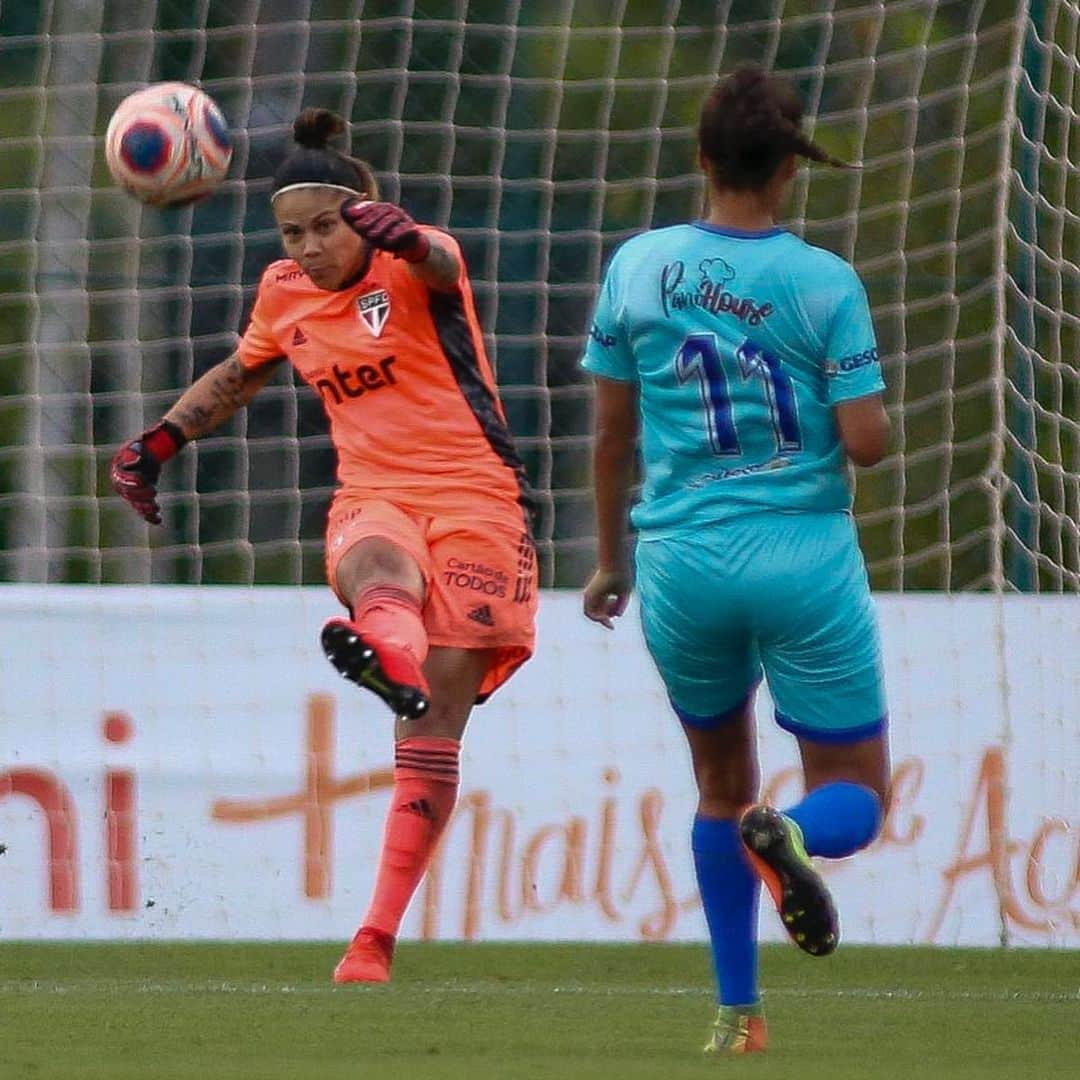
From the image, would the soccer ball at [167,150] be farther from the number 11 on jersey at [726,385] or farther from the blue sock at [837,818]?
the blue sock at [837,818]

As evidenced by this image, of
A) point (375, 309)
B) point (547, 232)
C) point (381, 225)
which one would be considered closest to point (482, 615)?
point (375, 309)

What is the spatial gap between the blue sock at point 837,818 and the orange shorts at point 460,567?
5.58 feet

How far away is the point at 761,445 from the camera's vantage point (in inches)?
186

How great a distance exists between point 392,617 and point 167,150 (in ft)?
5.44

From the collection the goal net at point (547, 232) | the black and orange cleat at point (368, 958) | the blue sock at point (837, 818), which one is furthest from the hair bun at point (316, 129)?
the goal net at point (547, 232)

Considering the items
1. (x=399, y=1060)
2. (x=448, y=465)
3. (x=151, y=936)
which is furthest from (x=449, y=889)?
(x=399, y=1060)

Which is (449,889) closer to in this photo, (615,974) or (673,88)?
(615,974)

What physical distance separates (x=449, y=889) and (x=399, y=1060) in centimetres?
342

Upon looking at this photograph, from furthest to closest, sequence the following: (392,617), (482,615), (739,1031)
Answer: (482,615)
(392,617)
(739,1031)

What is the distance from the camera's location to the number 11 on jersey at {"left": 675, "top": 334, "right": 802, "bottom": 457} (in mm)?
4695

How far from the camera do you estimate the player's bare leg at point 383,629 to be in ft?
17.3

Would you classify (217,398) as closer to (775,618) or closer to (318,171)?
(318,171)

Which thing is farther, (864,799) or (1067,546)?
(1067,546)

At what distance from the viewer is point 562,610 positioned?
27.4 feet
